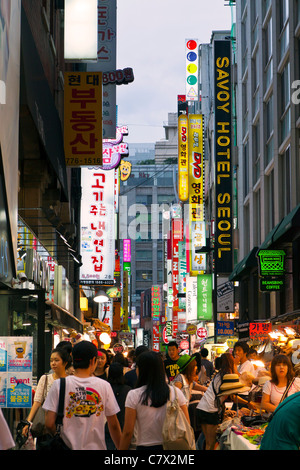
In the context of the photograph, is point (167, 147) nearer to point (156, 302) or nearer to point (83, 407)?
point (156, 302)

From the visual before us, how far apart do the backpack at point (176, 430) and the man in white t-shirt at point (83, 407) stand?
465mm

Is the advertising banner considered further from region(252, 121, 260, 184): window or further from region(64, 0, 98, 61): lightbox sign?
region(252, 121, 260, 184): window

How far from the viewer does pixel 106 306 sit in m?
60.1

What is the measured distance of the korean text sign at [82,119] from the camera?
17531 millimetres

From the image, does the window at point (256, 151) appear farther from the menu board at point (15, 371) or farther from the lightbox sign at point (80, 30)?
the menu board at point (15, 371)

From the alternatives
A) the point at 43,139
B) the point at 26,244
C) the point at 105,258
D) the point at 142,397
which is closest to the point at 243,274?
the point at 105,258

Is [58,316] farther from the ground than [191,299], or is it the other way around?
[58,316]

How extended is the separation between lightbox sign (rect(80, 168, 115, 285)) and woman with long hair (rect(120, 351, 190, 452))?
23340 millimetres

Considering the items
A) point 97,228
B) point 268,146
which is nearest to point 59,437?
point 97,228

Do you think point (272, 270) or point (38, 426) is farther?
point (272, 270)

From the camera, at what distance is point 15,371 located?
406 inches

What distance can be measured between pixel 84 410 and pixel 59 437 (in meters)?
0.30

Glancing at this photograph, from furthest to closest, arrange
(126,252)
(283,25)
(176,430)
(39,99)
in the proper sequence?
(126,252), (283,25), (39,99), (176,430)

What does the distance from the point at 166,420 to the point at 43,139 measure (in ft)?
20.5
